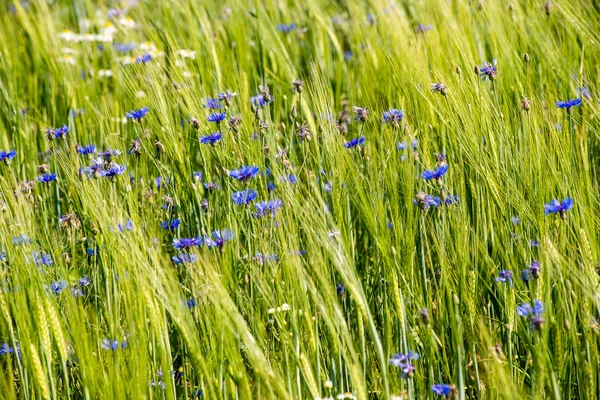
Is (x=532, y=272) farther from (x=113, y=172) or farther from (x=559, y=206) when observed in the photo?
(x=113, y=172)

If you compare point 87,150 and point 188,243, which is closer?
point 188,243

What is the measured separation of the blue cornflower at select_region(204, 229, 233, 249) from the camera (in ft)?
5.69

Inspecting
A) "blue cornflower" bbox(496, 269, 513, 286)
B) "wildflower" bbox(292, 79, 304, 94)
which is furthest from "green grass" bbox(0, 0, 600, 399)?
"wildflower" bbox(292, 79, 304, 94)

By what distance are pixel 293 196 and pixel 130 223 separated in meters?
0.39

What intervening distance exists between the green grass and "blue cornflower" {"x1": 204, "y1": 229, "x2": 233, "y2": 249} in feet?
0.12

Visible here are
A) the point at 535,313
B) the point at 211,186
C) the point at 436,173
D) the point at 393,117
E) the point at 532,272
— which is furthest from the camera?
the point at 211,186

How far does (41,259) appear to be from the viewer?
178cm

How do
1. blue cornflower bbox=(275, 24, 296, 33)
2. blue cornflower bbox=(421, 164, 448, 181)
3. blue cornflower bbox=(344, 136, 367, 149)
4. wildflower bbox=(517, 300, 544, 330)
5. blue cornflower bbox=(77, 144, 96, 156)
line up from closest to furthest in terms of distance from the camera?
wildflower bbox=(517, 300, 544, 330) → blue cornflower bbox=(421, 164, 448, 181) → blue cornflower bbox=(344, 136, 367, 149) → blue cornflower bbox=(77, 144, 96, 156) → blue cornflower bbox=(275, 24, 296, 33)

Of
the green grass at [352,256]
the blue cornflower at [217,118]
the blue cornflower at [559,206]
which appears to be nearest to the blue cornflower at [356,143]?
the green grass at [352,256]

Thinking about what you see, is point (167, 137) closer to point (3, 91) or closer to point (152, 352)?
point (152, 352)

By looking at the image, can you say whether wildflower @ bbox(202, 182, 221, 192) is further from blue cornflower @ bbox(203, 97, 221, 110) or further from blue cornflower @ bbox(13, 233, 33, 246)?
blue cornflower @ bbox(13, 233, 33, 246)

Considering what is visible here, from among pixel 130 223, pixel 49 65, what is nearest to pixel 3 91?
pixel 49 65

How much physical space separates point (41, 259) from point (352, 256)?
0.74 m

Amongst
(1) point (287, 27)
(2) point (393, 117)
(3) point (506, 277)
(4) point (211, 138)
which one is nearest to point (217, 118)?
(4) point (211, 138)
